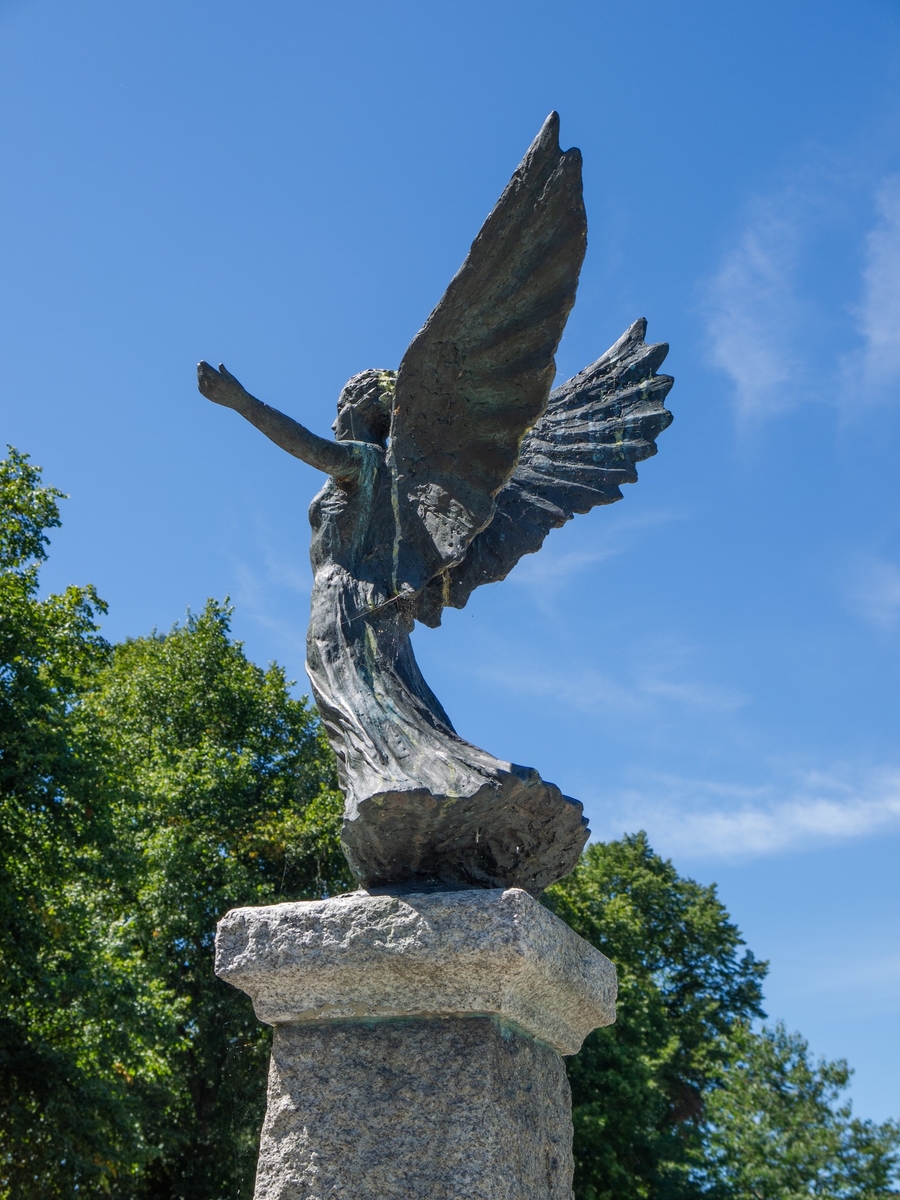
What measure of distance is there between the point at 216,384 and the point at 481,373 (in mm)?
1046

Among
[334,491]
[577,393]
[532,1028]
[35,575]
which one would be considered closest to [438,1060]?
[532,1028]

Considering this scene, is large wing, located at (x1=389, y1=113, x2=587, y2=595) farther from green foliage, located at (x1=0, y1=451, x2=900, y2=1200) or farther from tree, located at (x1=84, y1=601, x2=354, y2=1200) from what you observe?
tree, located at (x1=84, y1=601, x2=354, y2=1200)

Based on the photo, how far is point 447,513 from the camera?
4.41 meters

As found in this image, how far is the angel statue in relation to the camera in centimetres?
353

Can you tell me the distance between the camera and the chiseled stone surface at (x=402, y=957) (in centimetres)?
312

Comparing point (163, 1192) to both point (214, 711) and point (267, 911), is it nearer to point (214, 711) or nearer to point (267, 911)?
point (214, 711)

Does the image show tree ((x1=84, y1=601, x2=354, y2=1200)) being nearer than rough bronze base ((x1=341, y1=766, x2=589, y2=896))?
No

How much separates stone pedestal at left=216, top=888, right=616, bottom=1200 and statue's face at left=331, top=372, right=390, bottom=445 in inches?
82.1

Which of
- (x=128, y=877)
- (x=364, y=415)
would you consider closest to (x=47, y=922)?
(x=128, y=877)

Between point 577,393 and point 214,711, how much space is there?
18191mm

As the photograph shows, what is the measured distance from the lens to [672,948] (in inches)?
1125

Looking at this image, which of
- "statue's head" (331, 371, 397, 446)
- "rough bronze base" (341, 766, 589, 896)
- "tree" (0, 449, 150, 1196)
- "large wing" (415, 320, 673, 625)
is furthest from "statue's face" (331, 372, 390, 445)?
"tree" (0, 449, 150, 1196)

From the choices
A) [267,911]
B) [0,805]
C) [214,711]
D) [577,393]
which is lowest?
[267,911]

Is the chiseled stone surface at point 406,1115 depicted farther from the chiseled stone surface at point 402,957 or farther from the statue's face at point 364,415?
the statue's face at point 364,415
